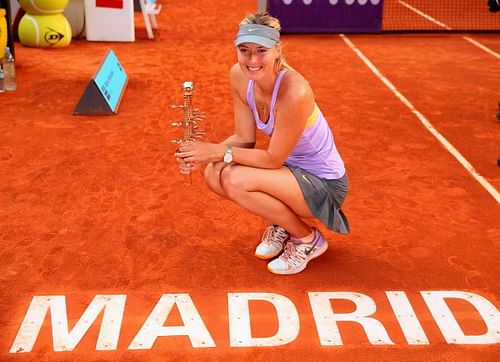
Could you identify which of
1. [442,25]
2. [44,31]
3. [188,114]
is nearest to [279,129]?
[188,114]

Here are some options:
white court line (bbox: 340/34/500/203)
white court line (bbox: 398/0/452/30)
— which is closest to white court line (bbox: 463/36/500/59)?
white court line (bbox: 398/0/452/30)

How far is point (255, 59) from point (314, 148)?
2.35 ft

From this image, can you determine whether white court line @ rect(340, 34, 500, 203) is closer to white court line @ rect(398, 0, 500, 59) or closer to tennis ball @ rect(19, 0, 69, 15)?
white court line @ rect(398, 0, 500, 59)

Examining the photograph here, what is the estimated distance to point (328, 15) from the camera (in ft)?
41.9

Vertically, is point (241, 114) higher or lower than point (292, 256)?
higher

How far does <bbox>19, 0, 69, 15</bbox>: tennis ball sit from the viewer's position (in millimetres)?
10906

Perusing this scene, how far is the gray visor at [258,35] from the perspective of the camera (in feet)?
13.8

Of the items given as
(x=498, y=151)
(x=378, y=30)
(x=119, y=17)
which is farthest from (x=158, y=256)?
(x=378, y=30)

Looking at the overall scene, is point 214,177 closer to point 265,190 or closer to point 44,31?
point 265,190

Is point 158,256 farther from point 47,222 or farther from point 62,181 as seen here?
point 62,181

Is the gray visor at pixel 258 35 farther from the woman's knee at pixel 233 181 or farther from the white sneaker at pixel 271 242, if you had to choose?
the white sneaker at pixel 271 242

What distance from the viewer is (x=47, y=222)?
5535 millimetres

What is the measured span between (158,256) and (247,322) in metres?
1.01

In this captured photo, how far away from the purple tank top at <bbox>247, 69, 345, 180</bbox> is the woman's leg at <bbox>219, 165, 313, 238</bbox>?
5.2 inches
